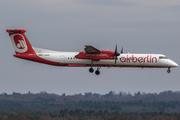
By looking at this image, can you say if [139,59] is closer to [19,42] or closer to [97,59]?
[97,59]

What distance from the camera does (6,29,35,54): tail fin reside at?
61.5 metres

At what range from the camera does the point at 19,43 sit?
203ft

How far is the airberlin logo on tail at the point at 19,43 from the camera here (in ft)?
202

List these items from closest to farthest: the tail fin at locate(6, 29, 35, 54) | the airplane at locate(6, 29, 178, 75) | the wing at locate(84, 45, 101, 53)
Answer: the wing at locate(84, 45, 101, 53) → the airplane at locate(6, 29, 178, 75) → the tail fin at locate(6, 29, 35, 54)

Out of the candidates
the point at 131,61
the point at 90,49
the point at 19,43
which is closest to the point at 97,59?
the point at 90,49

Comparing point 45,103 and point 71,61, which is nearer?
point 71,61

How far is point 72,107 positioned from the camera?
191 metres

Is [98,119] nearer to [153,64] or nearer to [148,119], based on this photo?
[148,119]

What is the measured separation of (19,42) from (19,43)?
0.56 ft

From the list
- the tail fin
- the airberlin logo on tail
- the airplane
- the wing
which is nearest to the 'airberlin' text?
the airplane

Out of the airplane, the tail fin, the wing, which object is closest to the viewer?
the wing

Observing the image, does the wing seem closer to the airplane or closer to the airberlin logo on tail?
the airplane

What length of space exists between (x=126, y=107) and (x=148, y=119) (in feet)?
233

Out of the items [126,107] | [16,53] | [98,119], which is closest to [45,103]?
[126,107]
